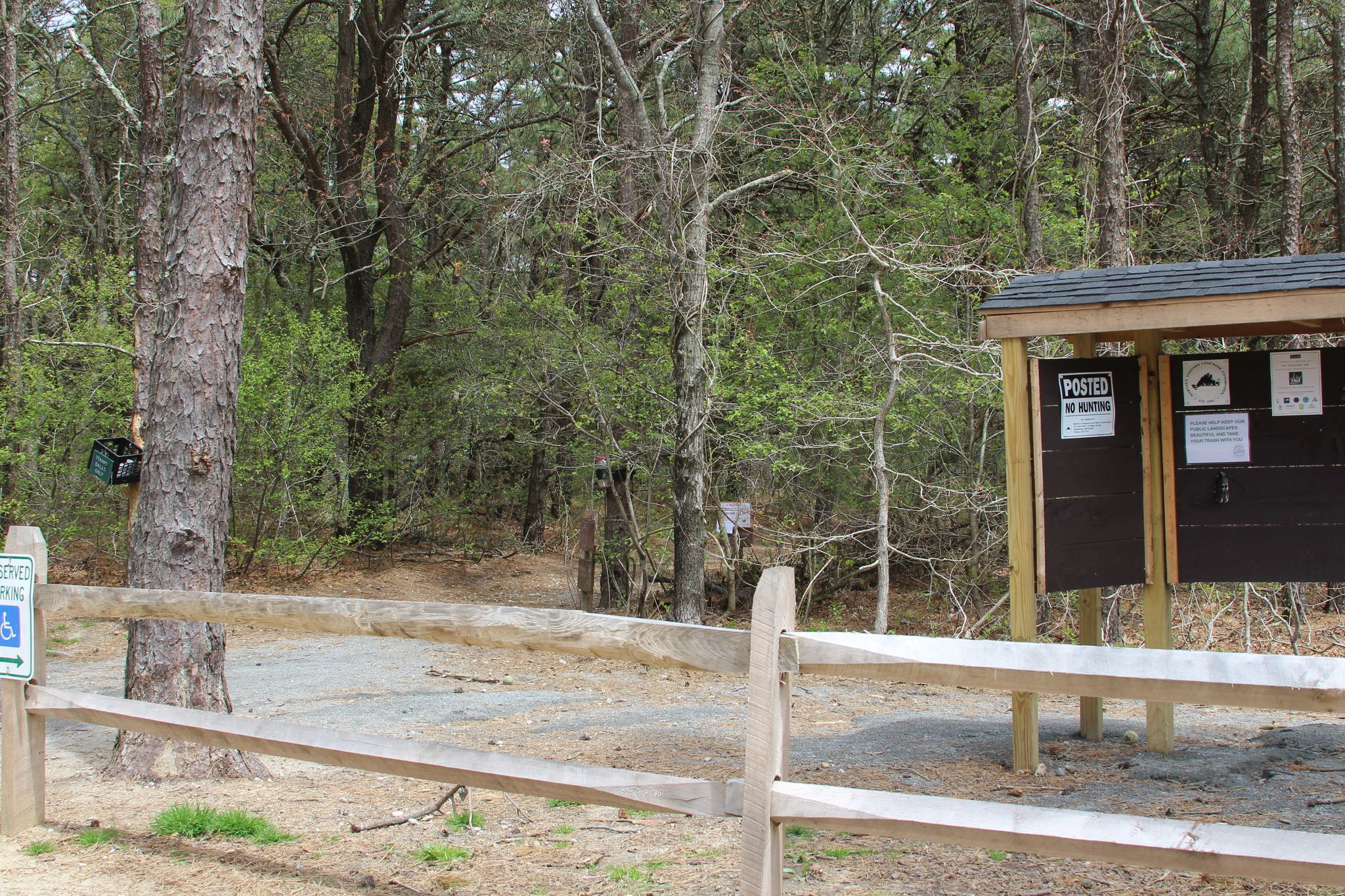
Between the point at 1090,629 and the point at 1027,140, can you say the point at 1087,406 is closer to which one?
the point at 1090,629

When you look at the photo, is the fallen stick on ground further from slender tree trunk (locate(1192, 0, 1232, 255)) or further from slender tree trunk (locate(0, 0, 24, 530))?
slender tree trunk (locate(1192, 0, 1232, 255))

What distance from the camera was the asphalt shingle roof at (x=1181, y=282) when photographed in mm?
5344

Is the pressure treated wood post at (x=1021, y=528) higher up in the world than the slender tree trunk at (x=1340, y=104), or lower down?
lower down

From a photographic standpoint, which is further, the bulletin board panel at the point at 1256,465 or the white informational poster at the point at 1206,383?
the white informational poster at the point at 1206,383

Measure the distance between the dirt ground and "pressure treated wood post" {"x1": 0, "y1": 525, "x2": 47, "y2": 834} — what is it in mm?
175

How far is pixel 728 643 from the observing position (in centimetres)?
306

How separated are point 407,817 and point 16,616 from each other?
202 cm

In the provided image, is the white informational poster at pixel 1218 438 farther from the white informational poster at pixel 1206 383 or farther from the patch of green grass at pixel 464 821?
the patch of green grass at pixel 464 821

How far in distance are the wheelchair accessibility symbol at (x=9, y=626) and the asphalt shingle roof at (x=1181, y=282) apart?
4.99 metres

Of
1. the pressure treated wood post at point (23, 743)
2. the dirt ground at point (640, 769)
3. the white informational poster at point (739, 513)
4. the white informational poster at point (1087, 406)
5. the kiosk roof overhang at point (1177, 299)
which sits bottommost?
the dirt ground at point (640, 769)

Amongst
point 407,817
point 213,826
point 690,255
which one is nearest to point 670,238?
point 690,255

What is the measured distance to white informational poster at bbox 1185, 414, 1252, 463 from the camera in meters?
5.98

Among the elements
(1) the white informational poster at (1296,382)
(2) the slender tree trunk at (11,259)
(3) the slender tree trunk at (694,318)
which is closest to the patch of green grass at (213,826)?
(1) the white informational poster at (1296,382)

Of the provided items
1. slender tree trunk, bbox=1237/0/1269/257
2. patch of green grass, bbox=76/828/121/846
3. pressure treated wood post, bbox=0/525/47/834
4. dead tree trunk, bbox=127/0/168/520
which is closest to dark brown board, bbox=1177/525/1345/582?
patch of green grass, bbox=76/828/121/846
